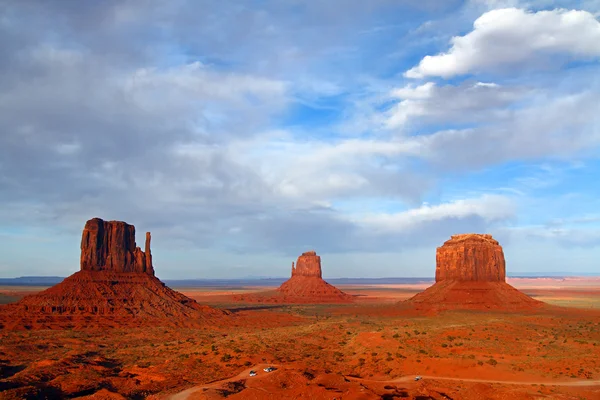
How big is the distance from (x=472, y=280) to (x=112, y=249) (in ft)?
226

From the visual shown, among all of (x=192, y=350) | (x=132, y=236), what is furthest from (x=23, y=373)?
(x=132, y=236)

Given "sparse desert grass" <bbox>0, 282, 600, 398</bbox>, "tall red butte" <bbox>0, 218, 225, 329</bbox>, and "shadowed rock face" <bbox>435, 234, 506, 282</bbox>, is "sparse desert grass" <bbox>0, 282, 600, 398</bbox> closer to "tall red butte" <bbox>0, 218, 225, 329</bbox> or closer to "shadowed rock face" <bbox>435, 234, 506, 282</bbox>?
"tall red butte" <bbox>0, 218, 225, 329</bbox>

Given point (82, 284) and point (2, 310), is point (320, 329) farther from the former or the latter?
point (2, 310)

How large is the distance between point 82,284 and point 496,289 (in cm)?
7496

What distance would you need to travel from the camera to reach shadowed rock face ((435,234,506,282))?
94062 mm

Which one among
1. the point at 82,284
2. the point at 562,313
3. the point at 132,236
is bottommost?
the point at 562,313

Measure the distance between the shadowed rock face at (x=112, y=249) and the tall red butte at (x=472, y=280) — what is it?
53.5 metres

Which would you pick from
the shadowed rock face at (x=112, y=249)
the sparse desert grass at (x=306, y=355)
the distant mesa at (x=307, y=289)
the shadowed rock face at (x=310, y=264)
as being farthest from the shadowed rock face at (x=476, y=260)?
the shadowed rock face at (x=310, y=264)

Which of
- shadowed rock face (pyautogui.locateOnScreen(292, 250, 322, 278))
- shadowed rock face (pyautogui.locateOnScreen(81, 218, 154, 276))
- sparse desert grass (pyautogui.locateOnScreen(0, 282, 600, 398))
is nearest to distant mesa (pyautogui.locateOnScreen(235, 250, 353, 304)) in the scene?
shadowed rock face (pyautogui.locateOnScreen(292, 250, 322, 278))

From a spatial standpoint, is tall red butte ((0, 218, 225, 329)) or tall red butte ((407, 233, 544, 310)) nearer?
tall red butte ((0, 218, 225, 329))

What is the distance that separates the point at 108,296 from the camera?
75.1 metres

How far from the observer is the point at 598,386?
96.9 ft

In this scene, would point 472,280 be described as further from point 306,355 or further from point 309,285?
point 309,285

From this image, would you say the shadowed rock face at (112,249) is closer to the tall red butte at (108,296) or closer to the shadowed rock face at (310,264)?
the tall red butte at (108,296)
